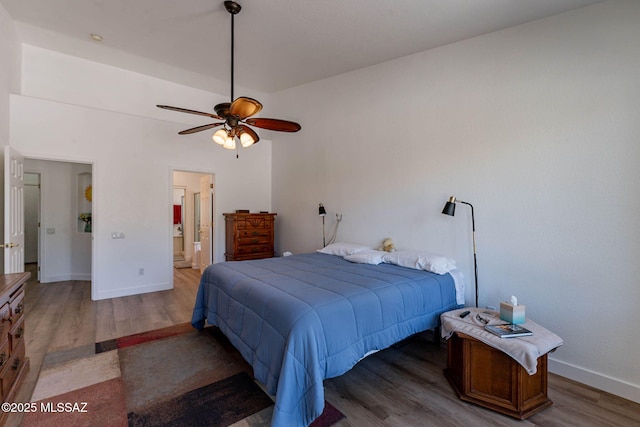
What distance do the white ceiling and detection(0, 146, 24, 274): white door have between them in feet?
5.23

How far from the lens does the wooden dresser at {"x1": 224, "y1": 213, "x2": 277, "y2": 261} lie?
5.20m

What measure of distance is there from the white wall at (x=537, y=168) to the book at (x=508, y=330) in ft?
2.35

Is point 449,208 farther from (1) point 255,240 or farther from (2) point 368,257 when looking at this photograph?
(1) point 255,240

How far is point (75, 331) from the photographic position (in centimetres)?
327

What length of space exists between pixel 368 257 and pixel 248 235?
269cm

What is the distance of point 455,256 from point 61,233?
23.0 ft

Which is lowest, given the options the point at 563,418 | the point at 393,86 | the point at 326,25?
the point at 563,418

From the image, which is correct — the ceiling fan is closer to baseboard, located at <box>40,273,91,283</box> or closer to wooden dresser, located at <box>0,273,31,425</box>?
wooden dresser, located at <box>0,273,31,425</box>

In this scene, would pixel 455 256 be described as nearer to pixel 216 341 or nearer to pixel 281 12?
pixel 216 341

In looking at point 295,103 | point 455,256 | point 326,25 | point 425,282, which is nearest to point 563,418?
point 425,282

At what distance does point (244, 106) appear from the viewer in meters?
2.34

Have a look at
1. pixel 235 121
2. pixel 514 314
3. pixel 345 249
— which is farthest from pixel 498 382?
pixel 235 121

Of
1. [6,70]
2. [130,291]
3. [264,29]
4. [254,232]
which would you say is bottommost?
[130,291]

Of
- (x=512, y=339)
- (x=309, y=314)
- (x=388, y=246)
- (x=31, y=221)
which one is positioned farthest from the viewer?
(x=31, y=221)
